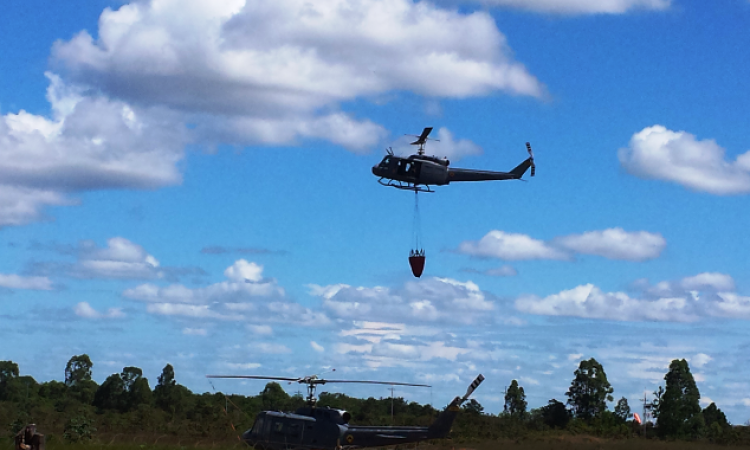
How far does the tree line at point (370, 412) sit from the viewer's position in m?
74.3

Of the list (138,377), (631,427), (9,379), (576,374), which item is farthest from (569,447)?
(9,379)

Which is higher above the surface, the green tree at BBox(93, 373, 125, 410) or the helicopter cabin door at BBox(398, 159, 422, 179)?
the helicopter cabin door at BBox(398, 159, 422, 179)

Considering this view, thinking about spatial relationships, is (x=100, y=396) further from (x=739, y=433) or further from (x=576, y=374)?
(x=739, y=433)

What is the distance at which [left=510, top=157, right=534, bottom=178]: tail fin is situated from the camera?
2410 inches

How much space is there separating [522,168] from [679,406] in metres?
38.1

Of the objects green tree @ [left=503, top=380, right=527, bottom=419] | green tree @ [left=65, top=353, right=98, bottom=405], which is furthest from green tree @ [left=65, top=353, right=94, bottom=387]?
green tree @ [left=503, top=380, right=527, bottom=419]

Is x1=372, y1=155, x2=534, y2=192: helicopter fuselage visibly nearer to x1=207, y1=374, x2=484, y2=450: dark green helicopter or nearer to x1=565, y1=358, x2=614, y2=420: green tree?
x1=207, y1=374, x2=484, y2=450: dark green helicopter

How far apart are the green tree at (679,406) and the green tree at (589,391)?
1017 centimetres

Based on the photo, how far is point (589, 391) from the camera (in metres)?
98.9

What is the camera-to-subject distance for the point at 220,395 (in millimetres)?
103125

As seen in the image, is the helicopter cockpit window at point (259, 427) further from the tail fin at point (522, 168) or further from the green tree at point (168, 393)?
the green tree at point (168, 393)

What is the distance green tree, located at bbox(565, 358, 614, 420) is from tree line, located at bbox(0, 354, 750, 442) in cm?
11

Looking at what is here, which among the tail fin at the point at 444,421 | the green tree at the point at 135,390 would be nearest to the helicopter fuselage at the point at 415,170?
the tail fin at the point at 444,421

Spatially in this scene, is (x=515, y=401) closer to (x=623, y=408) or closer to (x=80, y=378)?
(x=623, y=408)
